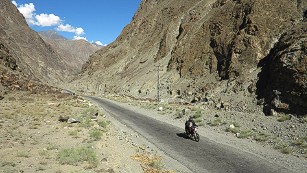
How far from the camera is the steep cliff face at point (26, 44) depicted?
141 meters

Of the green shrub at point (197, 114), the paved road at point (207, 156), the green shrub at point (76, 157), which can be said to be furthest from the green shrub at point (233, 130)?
the green shrub at point (76, 157)

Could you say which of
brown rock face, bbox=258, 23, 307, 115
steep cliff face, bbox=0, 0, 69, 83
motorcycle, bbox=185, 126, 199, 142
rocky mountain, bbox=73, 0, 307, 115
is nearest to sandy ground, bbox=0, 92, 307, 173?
motorcycle, bbox=185, 126, 199, 142

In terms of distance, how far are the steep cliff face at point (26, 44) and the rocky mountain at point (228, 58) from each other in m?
69.6

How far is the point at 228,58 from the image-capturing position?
144 feet

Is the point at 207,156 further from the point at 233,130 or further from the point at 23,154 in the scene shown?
the point at 23,154

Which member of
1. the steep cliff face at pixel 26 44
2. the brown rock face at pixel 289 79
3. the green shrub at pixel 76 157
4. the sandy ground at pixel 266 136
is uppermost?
the steep cliff face at pixel 26 44

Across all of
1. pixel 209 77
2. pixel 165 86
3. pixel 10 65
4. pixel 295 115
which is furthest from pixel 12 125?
pixel 10 65

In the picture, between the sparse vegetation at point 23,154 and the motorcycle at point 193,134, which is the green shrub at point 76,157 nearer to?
the sparse vegetation at point 23,154

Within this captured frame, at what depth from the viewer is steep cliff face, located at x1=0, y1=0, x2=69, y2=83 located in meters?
141

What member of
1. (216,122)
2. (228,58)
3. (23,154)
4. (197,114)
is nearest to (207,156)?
(23,154)

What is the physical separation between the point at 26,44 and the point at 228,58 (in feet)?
432

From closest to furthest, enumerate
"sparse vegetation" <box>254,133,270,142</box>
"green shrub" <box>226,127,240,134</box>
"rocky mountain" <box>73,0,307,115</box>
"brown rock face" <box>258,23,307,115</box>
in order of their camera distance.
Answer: "sparse vegetation" <box>254,133,270,142</box> → "green shrub" <box>226,127,240,134</box> → "brown rock face" <box>258,23,307,115</box> → "rocky mountain" <box>73,0,307,115</box>

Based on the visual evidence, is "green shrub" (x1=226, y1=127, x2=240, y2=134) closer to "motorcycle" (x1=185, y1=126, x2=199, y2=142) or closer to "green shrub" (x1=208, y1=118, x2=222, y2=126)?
"green shrub" (x1=208, y1=118, x2=222, y2=126)

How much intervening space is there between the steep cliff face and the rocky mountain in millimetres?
69568
